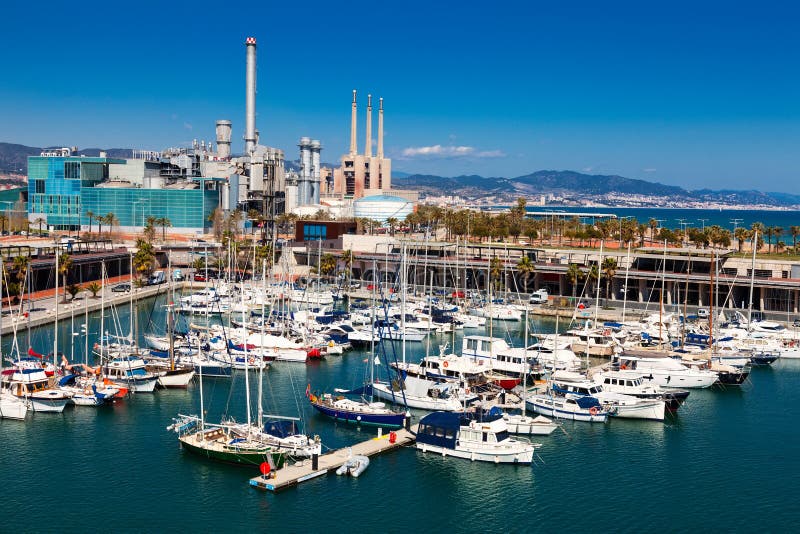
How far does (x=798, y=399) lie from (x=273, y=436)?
3396cm

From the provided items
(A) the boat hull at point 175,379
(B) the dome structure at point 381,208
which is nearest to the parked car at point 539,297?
(A) the boat hull at point 175,379

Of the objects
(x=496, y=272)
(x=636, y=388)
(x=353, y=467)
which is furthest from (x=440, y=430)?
(x=496, y=272)

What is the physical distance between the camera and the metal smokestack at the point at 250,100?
171875 millimetres

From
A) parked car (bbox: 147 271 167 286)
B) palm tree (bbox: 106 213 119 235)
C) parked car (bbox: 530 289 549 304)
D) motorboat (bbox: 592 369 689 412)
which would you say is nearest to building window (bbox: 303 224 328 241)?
parked car (bbox: 147 271 167 286)

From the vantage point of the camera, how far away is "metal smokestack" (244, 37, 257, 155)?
172 meters

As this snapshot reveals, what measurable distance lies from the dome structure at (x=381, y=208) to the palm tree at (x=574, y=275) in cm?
8083

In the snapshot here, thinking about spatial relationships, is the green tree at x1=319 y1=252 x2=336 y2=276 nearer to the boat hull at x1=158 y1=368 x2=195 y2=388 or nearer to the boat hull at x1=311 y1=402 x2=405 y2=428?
the boat hull at x1=158 y1=368 x2=195 y2=388

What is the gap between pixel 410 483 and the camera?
35.9 metres

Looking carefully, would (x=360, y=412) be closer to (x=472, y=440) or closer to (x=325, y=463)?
(x=325, y=463)

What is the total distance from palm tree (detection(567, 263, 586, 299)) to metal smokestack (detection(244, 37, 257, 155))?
101 metres

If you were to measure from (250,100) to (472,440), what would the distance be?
483ft

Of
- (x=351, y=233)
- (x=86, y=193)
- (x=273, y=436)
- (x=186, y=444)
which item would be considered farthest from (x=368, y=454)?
(x=86, y=193)

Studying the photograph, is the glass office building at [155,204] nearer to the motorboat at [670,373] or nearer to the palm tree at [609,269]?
the palm tree at [609,269]

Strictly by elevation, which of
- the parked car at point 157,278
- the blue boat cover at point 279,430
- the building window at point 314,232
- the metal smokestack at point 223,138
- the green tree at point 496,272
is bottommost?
the blue boat cover at point 279,430
